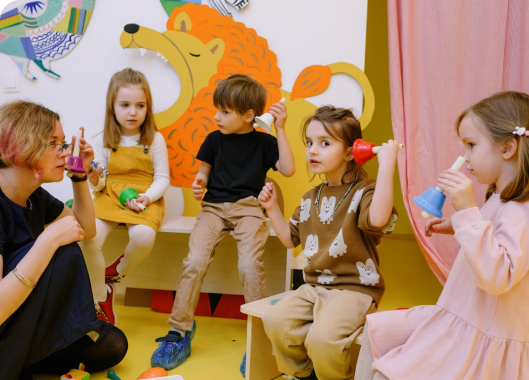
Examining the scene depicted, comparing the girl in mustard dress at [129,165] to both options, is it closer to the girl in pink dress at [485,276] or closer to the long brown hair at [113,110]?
the long brown hair at [113,110]

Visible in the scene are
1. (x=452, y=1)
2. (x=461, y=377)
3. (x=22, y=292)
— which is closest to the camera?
(x=461, y=377)

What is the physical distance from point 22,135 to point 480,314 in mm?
1280

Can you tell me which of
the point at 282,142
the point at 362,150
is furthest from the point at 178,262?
the point at 362,150

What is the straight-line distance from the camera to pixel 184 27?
234 centimetres

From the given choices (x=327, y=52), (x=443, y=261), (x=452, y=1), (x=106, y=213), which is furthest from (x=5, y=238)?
(x=452, y=1)

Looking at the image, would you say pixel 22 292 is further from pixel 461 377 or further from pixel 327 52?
pixel 327 52

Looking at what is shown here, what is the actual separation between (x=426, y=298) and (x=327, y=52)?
4.46 feet

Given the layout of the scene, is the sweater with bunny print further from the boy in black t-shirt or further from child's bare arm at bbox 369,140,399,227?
the boy in black t-shirt

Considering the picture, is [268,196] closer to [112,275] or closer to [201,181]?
[201,181]

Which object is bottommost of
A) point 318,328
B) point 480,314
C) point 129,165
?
point 318,328

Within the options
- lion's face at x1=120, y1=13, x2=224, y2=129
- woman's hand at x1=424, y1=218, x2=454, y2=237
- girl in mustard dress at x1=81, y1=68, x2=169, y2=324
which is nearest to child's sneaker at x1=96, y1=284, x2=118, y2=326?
girl in mustard dress at x1=81, y1=68, x2=169, y2=324

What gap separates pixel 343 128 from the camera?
1533mm

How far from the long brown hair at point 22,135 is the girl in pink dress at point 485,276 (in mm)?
1085

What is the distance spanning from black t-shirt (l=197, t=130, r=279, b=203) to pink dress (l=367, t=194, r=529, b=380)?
1.06 metres
